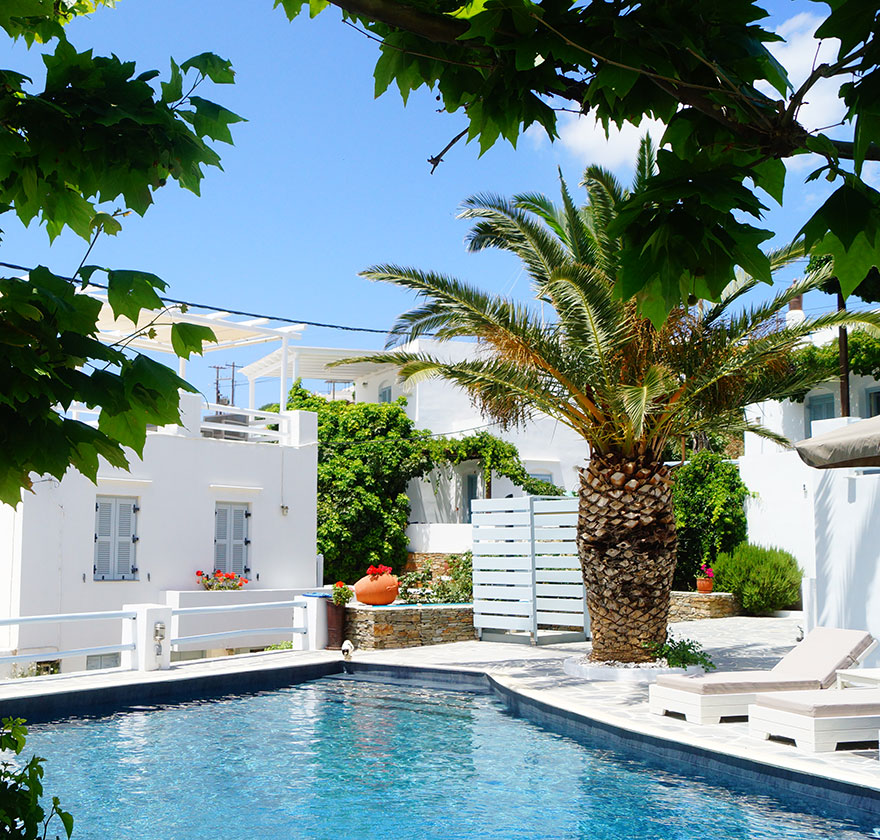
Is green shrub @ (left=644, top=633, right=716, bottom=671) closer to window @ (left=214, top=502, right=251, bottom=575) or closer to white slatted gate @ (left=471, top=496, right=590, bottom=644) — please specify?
white slatted gate @ (left=471, top=496, right=590, bottom=644)

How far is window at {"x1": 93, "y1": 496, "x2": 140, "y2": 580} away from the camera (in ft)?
58.7

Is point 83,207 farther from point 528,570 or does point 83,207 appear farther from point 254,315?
point 254,315

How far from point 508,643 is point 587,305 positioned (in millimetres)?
7758

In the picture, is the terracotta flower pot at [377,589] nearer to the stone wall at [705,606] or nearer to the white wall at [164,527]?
the white wall at [164,527]

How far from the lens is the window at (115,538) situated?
17.9 meters

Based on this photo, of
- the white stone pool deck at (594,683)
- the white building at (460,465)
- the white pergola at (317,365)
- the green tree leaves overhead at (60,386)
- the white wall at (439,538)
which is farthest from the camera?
the white pergola at (317,365)

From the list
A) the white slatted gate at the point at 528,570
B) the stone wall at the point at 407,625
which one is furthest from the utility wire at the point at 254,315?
the stone wall at the point at 407,625

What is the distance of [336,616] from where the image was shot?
56.0 ft

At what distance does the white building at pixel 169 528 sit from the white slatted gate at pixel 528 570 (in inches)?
185

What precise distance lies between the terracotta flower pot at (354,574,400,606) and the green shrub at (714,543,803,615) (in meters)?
9.05

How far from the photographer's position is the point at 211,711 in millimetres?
12836

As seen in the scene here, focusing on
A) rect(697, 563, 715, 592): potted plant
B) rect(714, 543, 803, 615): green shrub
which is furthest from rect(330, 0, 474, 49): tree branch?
rect(697, 563, 715, 592): potted plant

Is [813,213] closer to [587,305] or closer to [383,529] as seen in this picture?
[587,305]

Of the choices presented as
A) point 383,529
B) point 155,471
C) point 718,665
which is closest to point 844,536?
point 718,665
